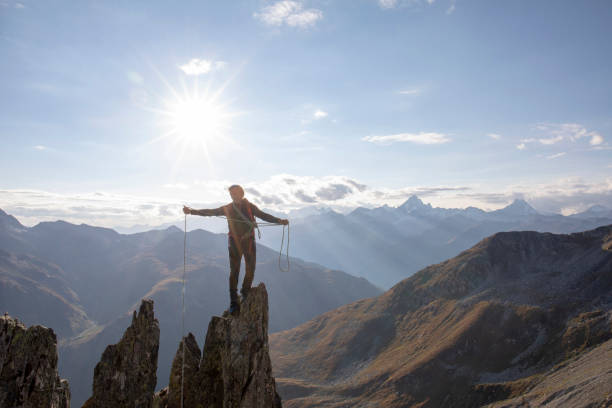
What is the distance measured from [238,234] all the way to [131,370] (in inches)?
277

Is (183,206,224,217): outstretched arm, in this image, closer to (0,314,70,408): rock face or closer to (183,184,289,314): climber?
Result: (183,184,289,314): climber

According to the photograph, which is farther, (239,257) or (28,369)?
(239,257)

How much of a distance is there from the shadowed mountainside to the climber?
62544mm

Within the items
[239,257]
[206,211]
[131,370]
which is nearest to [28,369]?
[131,370]

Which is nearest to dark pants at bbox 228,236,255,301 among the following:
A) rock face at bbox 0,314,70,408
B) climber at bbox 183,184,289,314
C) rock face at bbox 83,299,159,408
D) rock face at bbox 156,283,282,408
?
climber at bbox 183,184,289,314

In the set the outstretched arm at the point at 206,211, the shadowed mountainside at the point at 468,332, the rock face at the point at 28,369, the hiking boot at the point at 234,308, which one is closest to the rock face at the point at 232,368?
the hiking boot at the point at 234,308

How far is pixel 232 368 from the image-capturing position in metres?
11.6

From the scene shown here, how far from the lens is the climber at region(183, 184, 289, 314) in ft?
42.1

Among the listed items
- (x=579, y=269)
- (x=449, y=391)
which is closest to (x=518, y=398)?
(x=449, y=391)

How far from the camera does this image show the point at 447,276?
13225cm

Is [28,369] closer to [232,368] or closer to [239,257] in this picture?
[232,368]

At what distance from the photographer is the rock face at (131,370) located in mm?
12281

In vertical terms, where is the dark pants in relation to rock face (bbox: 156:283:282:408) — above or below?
above

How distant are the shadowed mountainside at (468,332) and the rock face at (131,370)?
210 ft
